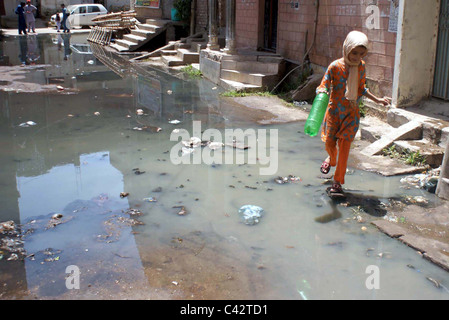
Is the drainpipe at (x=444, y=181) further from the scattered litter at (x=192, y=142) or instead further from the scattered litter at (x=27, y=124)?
the scattered litter at (x=27, y=124)

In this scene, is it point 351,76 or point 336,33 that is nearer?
point 351,76

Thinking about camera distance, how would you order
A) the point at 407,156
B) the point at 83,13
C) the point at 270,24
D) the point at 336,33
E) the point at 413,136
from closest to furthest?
the point at 407,156 < the point at 413,136 < the point at 336,33 < the point at 270,24 < the point at 83,13

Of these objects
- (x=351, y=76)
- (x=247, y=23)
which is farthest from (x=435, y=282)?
(x=247, y=23)

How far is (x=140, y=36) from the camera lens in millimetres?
20078

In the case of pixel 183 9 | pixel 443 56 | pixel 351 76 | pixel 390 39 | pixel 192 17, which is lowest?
pixel 351 76

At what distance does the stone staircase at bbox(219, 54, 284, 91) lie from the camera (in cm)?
1077

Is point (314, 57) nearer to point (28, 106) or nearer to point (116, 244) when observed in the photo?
point (28, 106)

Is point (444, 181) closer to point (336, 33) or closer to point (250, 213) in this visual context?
point (250, 213)

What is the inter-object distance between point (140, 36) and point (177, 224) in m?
17.1

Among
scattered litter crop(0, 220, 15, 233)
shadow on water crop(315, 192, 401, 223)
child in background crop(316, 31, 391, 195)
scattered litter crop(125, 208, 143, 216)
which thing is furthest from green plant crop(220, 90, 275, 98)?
scattered litter crop(0, 220, 15, 233)

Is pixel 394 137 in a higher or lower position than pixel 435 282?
higher

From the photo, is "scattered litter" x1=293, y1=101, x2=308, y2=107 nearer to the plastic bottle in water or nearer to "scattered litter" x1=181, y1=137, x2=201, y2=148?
"scattered litter" x1=181, y1=137, x2=201, y2=148
